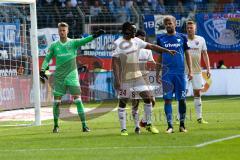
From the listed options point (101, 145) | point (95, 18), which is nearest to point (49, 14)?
point (95, 18)

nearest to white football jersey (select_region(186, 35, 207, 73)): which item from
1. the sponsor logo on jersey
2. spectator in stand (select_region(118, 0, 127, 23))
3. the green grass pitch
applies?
the green grass pitch

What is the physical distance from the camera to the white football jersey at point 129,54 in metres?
16.3

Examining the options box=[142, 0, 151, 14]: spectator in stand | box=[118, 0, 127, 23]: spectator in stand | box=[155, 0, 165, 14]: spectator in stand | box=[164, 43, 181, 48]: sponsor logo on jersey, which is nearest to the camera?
box=[164, 43, 181, 48]: sponsor logo on jersey

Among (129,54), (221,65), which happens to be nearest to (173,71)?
(129,54)

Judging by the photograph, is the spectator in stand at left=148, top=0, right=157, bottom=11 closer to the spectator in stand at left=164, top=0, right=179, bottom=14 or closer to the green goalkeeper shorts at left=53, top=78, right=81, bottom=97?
the spectator in stand at left=164, top=0, right=179, bottom=14

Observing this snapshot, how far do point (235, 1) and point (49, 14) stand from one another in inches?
428

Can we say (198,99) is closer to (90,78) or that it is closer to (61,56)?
(61,56)

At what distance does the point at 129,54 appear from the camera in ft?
53.9

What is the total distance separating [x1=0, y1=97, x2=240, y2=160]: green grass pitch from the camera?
508 inches

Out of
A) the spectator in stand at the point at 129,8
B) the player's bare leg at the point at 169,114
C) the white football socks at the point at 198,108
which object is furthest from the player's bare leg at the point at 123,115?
the spectator in stand at the point at 129,8

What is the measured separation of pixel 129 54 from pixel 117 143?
2.37 m

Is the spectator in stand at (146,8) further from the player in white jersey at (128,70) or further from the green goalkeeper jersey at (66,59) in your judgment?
the player in white jersey at (128,70)

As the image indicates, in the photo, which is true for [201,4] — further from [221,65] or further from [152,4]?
[221,65]

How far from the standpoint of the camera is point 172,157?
1252 cm
